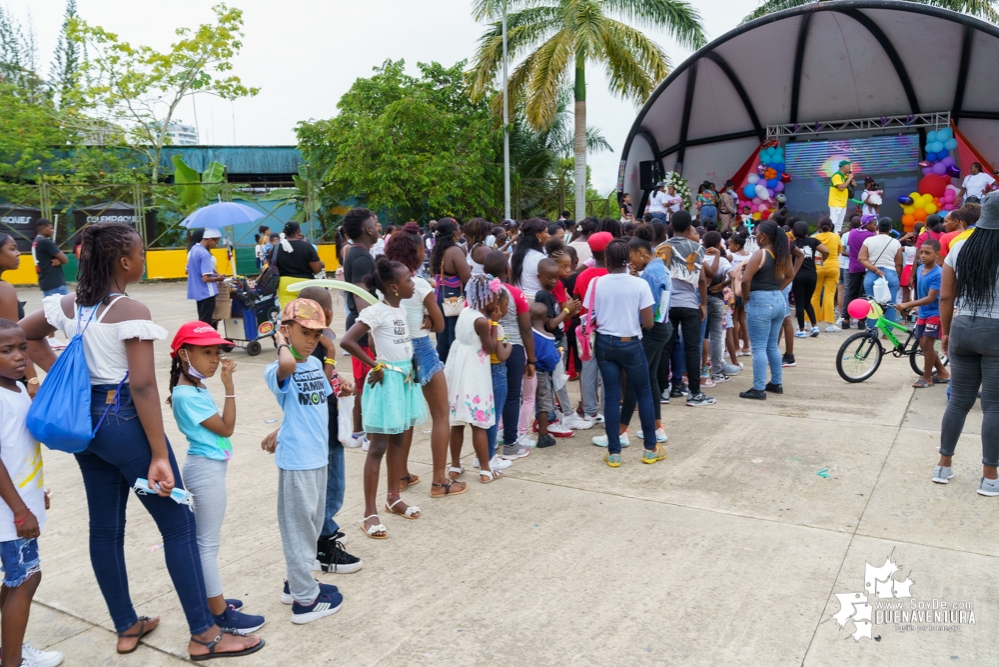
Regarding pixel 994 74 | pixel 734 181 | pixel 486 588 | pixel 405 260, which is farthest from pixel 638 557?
pixel 734 181

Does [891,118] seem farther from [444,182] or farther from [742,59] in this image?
[444,182]

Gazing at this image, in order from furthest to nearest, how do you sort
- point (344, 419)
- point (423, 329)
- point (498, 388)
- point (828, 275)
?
point (828, 275) → point (498, 388) → point (423, 329) → point (344, 419)

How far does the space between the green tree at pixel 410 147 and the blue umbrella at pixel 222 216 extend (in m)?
11.2

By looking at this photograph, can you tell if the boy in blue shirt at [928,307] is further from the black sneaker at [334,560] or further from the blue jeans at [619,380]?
the black sneaker at [334,560]

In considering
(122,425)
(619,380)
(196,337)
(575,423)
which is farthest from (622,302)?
(122,425)

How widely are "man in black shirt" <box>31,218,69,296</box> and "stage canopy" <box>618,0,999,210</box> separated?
51.6 feet

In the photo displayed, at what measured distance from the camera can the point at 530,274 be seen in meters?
6.54

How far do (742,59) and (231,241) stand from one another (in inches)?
641

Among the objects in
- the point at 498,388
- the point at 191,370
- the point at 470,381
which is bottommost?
the point at 498,388

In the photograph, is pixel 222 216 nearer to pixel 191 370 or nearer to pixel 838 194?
pixel 191 370

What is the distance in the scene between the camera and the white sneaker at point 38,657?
10.6 feet

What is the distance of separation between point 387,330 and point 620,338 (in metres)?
1.87

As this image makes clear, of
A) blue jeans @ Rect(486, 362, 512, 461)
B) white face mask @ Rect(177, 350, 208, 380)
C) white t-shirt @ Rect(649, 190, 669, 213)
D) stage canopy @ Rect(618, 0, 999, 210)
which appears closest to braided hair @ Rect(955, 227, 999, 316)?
blue jeans @ Rect(486, 362, 512, 461)

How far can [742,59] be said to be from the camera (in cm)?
2008
